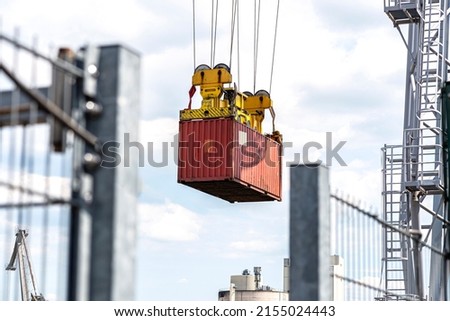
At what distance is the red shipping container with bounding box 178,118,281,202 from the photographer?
38.6 m

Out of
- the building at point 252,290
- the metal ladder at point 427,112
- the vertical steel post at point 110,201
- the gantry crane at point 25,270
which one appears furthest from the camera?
the building at point 252,290

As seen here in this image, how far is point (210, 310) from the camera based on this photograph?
1594cm

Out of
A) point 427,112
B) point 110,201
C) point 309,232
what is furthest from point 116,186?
point 427,112

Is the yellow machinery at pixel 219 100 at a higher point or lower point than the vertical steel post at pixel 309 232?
higher

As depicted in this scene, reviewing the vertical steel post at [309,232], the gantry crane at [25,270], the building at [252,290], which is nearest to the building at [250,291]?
the building at [252,290]

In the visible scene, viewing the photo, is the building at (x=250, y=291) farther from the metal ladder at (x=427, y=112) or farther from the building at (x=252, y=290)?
the metal ladder at (x=427, y=112)

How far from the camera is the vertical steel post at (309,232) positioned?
10.2m

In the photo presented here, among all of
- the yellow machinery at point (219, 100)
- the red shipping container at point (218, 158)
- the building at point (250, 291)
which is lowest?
the building at point (250, 291)

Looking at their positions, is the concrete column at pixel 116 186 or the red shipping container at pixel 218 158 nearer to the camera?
the concrete column at pixel 116 186

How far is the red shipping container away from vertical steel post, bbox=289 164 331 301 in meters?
27.9

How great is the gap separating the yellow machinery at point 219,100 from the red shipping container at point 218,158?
379 millimetres

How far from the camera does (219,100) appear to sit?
40.3 m

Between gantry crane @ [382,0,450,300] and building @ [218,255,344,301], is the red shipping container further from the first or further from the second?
building @ [218,255,344,301]

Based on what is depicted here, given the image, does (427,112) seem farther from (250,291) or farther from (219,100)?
(250,291)
